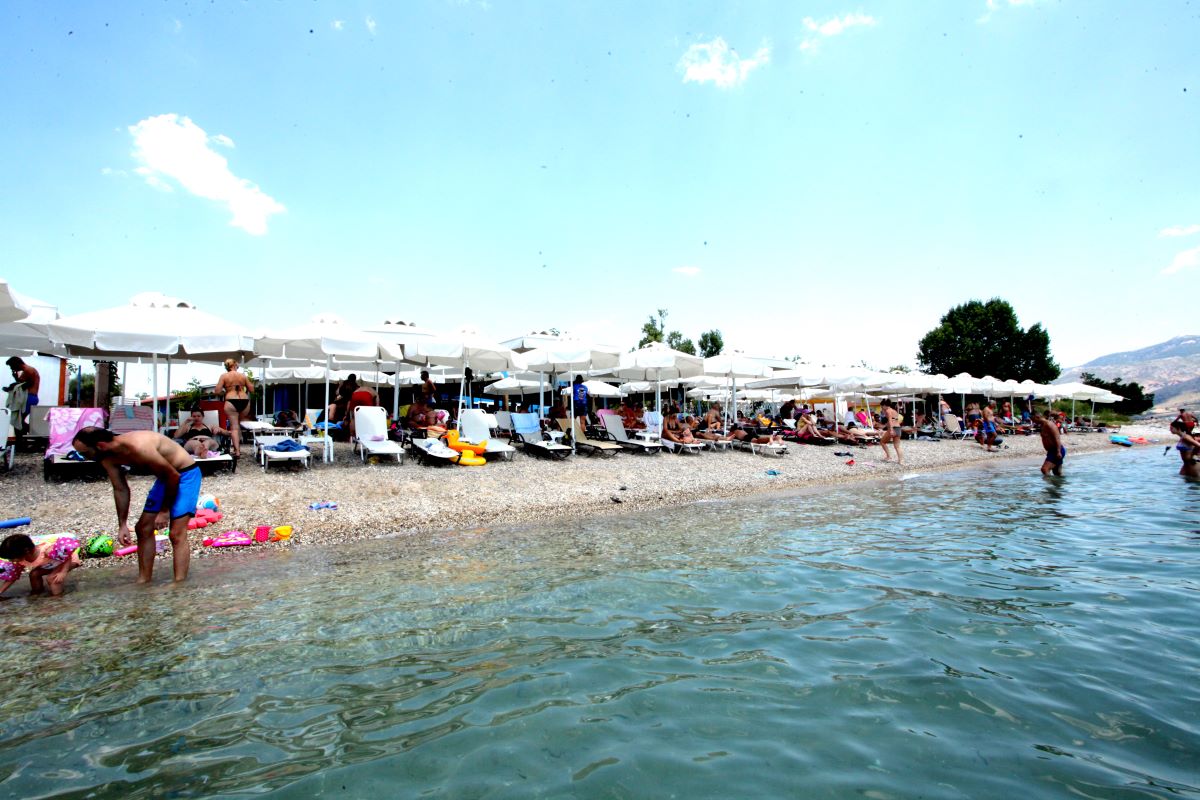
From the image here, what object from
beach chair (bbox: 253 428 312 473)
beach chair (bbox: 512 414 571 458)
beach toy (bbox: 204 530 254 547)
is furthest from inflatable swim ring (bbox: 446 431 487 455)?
Result: beach toy (bbox: 204 530 254 547)

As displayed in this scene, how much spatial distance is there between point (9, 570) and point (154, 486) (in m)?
1.55

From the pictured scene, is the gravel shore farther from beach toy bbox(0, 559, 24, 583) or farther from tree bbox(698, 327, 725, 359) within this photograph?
tree bbox(698, 327, 725, 359)

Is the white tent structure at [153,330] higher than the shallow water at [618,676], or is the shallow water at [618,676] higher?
the white tent structure at [153,330]

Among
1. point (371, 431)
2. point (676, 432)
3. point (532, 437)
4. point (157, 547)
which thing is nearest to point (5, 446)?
point (157, 547)

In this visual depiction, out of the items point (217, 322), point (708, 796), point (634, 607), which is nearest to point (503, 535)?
point (634, 607)

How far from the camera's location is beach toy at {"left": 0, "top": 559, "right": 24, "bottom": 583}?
4.88 metres

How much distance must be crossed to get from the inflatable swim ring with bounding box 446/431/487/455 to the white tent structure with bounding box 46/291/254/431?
3.64m

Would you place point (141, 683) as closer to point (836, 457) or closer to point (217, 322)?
point (217, 322)

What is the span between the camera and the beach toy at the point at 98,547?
5938 millimetres

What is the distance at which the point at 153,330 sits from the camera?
867 centimetres

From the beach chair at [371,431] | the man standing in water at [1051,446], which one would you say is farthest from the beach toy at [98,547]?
the man standing in water at [1051,446]

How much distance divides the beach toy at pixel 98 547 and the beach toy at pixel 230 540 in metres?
0.81

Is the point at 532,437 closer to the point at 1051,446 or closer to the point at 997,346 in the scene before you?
the point at 1051,446

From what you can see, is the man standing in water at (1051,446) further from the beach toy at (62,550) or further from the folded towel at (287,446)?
the beach toy at (62,550)
